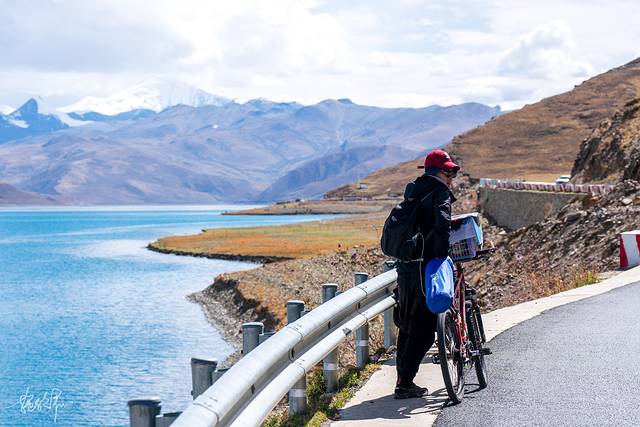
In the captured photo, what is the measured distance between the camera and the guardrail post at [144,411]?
171 inches

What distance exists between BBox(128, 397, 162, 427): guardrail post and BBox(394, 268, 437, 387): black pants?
402cm

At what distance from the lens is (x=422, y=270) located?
795 cm

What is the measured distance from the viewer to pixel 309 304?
32.5 metres

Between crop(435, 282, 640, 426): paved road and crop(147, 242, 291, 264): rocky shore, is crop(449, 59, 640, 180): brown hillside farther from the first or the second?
crop(435, 282, 640, 426): paved road

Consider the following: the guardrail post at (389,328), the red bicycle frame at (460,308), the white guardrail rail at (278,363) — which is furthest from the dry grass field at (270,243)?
the red bicycle frame at (460,308)

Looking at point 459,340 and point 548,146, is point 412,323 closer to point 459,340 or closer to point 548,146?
point 459,340

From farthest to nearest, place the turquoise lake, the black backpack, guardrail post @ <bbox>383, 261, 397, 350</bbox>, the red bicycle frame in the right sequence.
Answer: the turquoise lake
guardrail post @ <bbox>383, 261, 397, 350</bbox>
the red bicycle frame
the black backpack

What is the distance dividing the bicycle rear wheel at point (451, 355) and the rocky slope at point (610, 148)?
131ft

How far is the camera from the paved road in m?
7.45

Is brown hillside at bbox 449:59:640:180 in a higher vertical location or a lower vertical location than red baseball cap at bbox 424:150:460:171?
higher

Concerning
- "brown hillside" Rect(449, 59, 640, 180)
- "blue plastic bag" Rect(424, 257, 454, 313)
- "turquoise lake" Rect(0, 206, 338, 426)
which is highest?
"brown hillside" Rect(449, 59, 640, 180)

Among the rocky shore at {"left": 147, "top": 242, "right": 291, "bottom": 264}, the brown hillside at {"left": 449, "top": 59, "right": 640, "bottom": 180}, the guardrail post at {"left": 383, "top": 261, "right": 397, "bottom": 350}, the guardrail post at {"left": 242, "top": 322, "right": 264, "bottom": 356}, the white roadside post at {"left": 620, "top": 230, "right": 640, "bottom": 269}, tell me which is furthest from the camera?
the brown hillside at {"left": 449, "top": 59, "right": 640, "bottom": 180}

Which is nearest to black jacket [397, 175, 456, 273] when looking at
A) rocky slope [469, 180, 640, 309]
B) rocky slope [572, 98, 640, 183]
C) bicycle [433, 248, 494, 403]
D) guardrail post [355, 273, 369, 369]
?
bicycle [433, 248, 494, 403]

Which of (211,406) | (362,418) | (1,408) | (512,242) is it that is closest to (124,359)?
(1,408)
